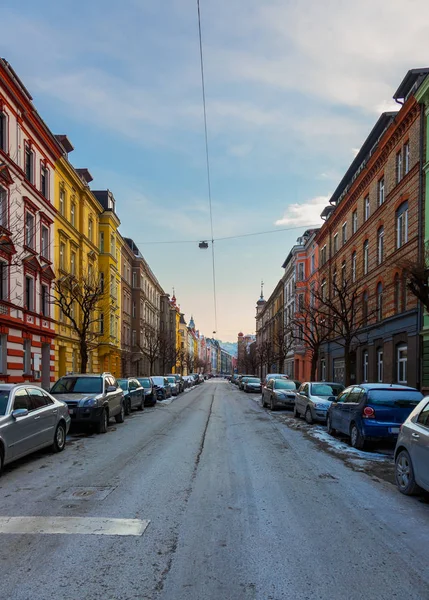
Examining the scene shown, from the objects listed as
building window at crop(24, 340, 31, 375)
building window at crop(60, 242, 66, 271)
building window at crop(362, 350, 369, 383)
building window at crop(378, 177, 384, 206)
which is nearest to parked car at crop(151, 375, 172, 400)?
building window at crop(24, 340, 31, 375)

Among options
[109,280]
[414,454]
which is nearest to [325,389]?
[414,454]

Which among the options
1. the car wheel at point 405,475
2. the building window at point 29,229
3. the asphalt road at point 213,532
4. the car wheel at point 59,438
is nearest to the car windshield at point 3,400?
the asphalt road at point 213,532

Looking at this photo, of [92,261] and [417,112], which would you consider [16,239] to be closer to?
[92,261]

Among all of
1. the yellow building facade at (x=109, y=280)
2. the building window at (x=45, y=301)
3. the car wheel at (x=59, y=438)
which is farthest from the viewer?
the yellow building facade at (x=109, y=280)

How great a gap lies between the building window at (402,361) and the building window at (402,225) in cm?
496

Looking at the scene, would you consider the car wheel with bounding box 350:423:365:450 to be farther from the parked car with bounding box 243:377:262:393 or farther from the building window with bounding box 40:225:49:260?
the parked car with bounding box 243:377:262:393

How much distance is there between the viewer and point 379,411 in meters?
11.6

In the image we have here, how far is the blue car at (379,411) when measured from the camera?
11.5 meters

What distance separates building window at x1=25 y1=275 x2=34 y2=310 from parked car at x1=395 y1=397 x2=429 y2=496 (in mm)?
22450

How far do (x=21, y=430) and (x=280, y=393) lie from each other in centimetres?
1650

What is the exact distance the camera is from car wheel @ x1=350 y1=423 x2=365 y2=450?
1178 centimetres

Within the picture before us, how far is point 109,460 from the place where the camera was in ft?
33.2

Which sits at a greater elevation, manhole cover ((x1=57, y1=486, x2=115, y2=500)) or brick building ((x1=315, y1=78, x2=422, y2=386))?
brick building ((x1=315, y1=78, x2=422, y2=386))

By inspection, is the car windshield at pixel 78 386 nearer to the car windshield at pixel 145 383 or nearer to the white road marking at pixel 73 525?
the white road marking at pixel 73 525
